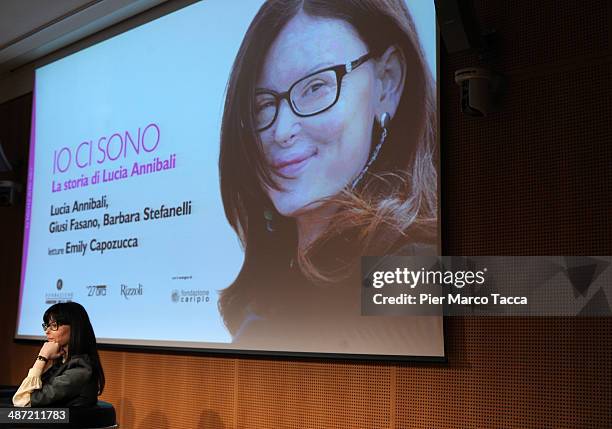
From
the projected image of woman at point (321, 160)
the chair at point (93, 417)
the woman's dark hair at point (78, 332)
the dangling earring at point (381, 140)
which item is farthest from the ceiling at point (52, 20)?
the chair at point (93, 417)

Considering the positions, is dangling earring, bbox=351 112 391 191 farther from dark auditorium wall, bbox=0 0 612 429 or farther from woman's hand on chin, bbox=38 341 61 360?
woman's hand on chin, bbox=38 341 61 360

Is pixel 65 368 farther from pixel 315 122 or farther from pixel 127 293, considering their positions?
pixel 315 122

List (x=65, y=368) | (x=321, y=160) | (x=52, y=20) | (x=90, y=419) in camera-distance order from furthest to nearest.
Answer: (x=52, y=20), (x=321, y=160), (x=65, y=368), (x=90, y=419)

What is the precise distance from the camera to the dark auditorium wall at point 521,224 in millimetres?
3078

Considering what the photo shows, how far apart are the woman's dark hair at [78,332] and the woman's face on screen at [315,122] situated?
1.18 metres

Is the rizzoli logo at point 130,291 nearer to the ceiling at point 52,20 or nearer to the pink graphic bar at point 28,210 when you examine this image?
the pink graphic bar at point 28,210

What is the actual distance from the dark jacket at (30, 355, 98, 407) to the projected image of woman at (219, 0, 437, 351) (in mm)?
930

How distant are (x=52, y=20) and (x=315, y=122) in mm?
2700

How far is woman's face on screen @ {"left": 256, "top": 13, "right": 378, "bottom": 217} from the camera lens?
3.82m

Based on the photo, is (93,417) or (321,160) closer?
(93,417)

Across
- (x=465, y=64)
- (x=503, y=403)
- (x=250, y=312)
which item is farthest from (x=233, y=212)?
(x=503, y=403)

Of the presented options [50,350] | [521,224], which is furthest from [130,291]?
[521,224]

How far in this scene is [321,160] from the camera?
12.9 feet

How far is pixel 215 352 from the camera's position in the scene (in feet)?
14.0
